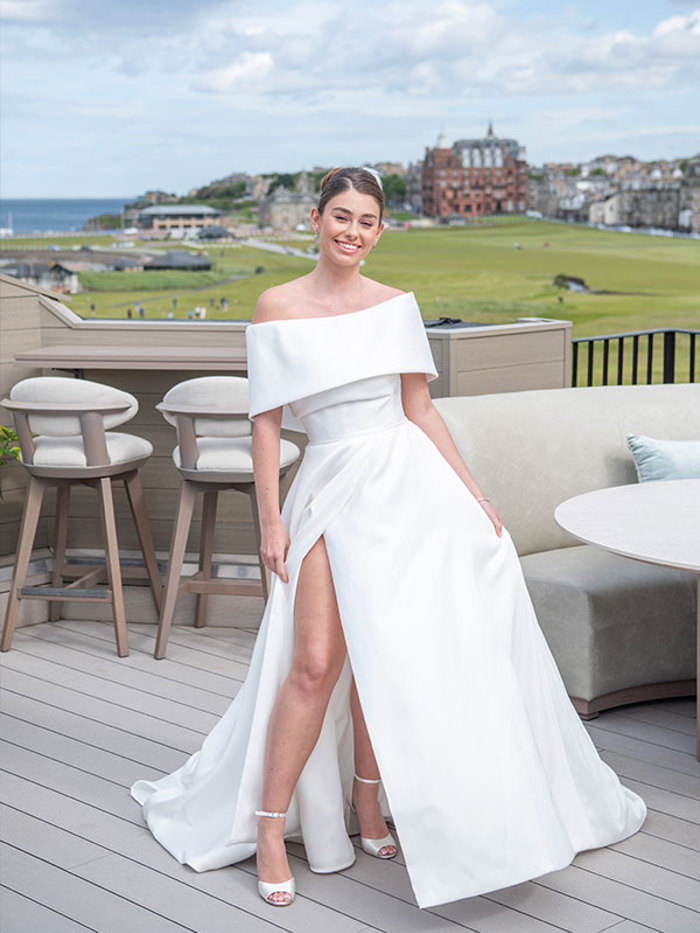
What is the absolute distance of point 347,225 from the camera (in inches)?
89.0

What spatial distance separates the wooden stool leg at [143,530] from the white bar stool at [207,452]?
0.88 feet

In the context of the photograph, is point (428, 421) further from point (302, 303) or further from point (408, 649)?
point (408, 649)

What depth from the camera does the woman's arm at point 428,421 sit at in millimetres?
2480

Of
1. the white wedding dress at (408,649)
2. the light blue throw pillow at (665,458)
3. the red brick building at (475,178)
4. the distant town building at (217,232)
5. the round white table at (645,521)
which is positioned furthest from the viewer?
the red brick building at (475,178)

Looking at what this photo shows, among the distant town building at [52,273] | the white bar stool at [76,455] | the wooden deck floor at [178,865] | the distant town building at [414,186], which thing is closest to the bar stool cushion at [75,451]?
the white bar stool at [76,455]

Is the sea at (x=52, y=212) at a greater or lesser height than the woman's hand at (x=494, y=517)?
greater

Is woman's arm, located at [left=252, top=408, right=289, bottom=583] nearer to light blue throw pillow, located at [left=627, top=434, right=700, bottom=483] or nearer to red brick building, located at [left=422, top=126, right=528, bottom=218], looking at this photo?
light blue throw pillow, located at [left=627, top=434, right=700, bottom=483]

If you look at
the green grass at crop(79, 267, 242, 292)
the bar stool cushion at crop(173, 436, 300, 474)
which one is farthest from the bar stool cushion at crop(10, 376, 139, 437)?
the green grass at crop(79, 267, 242, 292)

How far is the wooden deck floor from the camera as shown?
2275mm

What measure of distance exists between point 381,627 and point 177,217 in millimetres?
5787

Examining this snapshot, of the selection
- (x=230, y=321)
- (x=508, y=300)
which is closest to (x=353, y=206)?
(x=230, y=321)

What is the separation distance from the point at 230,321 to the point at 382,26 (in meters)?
4.96

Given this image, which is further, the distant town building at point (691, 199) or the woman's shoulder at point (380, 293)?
the distant town building at point (691, 199)

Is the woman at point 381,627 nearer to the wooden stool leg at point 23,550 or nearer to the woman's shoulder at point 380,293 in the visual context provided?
the woman's shoulder at point 380,293
